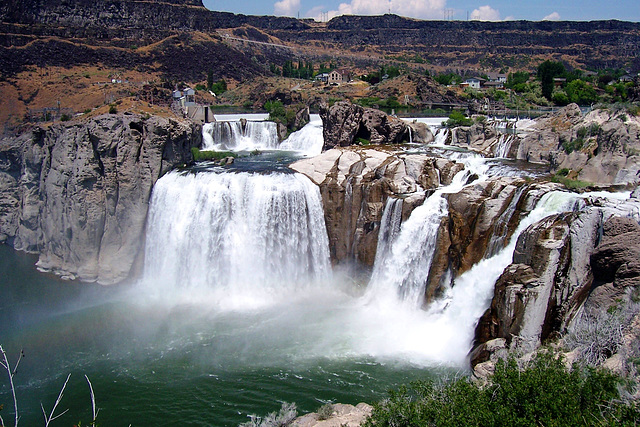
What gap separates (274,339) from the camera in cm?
1977

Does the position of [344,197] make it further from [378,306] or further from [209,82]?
[209,82]

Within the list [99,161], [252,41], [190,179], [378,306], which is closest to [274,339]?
[378,306]

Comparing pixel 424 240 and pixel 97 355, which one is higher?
pixel 424 240

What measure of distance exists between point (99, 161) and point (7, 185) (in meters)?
10.3

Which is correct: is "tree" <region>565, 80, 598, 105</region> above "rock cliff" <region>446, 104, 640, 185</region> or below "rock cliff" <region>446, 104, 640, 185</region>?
above

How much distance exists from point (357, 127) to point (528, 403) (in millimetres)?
28257

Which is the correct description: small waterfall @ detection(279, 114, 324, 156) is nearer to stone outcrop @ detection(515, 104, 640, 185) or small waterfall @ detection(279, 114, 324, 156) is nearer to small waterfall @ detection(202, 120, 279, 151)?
small waterfall @ detection(202, 120, 279, 151)

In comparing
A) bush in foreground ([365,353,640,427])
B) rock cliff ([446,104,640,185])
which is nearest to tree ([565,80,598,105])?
rock cliff ([446,104,640,185])

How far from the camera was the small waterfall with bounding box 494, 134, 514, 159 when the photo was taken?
29188mm

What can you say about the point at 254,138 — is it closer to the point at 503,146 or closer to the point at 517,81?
the point at 503,146

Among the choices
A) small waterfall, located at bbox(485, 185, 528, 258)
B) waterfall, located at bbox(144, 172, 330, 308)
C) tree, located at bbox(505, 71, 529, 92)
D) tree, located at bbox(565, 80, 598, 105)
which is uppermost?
tree, located at bbox(505, 71, 529, 92)

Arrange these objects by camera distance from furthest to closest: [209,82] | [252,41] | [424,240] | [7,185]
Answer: [252,41] → [209,82] → [7,185] → [424,240]

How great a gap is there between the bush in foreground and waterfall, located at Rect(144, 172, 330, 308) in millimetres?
13589

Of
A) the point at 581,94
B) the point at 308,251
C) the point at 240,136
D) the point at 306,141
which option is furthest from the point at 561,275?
the point at 581,94
